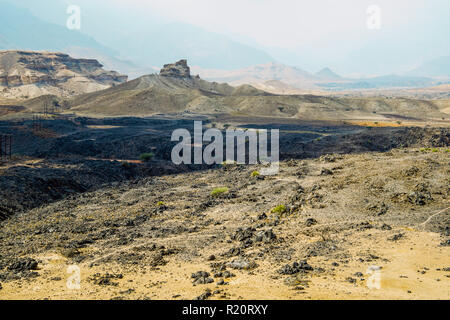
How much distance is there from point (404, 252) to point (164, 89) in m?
125

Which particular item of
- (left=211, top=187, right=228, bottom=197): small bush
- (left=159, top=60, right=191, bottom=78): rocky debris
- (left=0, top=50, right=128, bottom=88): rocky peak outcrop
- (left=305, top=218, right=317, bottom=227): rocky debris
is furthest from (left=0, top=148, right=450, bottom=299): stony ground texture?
(left=0, top=50, right=128, bottom=88): rocky peak outcrop

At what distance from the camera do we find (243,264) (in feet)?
46.7

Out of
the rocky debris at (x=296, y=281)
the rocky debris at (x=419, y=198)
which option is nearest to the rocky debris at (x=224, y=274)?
the rocky debris at (x=296, y=281)

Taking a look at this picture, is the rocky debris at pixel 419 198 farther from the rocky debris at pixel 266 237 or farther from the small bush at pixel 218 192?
the small bush at pixel 218 192

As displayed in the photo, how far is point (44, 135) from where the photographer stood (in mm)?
62656

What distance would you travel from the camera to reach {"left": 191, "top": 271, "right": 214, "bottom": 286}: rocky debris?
1289cm

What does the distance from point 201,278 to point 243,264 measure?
1786 millimetres

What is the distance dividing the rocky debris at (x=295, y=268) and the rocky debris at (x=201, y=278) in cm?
230

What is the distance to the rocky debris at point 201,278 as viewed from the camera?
12.9 metres

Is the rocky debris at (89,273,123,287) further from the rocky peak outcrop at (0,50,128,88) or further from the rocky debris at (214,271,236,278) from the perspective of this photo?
the rocky peak outcrop at (0,50,128,88)

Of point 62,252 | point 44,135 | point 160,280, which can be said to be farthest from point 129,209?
point 44,135

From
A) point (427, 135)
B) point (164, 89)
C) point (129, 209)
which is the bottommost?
point (129, 209)

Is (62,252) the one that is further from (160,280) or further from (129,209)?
(129,209)

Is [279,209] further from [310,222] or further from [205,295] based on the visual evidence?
[205,295]
